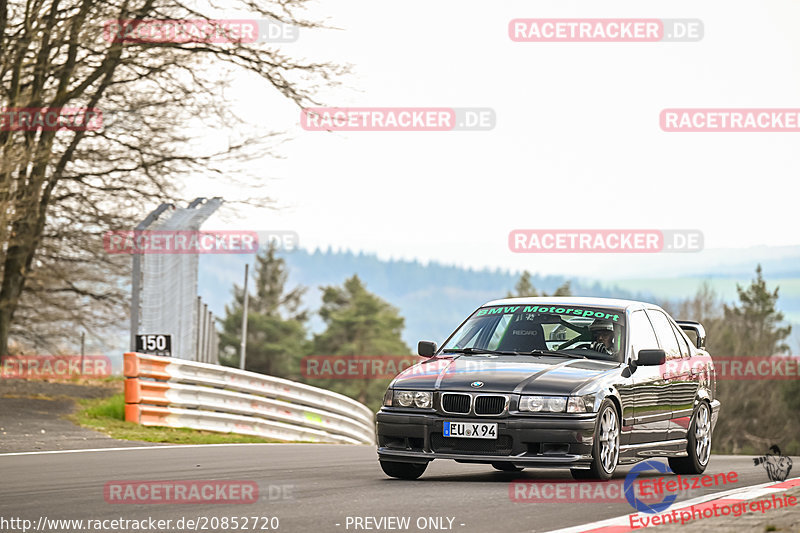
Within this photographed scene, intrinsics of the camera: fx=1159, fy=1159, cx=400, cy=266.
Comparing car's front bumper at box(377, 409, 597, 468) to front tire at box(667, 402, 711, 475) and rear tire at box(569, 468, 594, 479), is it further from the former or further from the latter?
front tire at box(667, 402, 711, 475)

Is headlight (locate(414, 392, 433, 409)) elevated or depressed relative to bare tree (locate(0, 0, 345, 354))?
depressed

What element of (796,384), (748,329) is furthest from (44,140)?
(748,329)

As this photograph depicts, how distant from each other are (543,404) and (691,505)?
1.67m

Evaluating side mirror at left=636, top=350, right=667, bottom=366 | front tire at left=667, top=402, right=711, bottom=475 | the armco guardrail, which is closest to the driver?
side mirror at left=636, top=350, right=667, bottom=366

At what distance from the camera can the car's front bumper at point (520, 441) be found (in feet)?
29.3

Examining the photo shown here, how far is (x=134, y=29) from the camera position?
76.9ft

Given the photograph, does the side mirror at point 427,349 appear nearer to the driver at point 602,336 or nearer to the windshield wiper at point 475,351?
the windshield wiper at point 475,351

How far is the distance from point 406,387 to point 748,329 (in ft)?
292

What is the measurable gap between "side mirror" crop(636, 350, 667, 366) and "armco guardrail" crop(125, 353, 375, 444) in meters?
8.69

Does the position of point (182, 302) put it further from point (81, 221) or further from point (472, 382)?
point (472, 382)

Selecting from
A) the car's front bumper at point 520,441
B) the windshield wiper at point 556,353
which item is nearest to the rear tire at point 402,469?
the car's front bumper at point 520,441

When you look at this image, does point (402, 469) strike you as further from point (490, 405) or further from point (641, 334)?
point (641, 334)

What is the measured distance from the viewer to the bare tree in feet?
74.6

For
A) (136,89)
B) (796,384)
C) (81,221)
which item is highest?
(136,89)
